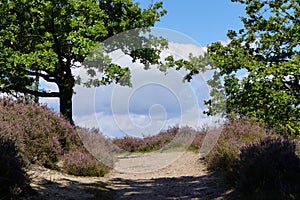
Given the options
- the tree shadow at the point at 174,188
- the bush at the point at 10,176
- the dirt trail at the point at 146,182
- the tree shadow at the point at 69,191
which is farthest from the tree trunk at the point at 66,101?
the bush at the point at 10,176

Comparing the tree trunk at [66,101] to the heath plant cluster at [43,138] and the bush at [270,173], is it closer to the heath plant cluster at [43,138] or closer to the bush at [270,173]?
the heath plant cluster at [43,138]

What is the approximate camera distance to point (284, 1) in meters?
23.2

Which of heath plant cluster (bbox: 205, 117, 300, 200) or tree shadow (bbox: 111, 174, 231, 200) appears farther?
tree shadow (bbox: 111, 174, 231, 200)

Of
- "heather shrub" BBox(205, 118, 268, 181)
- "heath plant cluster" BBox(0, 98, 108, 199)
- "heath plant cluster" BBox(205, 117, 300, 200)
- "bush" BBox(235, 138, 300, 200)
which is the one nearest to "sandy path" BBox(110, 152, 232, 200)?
"heather shrub" BBox(205, 118, 268, 181)

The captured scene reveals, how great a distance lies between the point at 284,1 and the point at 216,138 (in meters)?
13.0

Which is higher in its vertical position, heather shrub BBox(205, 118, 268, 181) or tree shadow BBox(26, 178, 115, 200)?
heather shrub BBox(205, 118, 268, 181)

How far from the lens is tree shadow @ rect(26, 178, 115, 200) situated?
26.1 ft

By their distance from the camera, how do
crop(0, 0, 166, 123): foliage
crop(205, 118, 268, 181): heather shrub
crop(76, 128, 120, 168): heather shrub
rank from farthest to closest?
crop(0, 0, 166, 123): foliage < crop(76, 128, 120, 168): heather shrub < crop(205, 118, 268, 181): heather shrub

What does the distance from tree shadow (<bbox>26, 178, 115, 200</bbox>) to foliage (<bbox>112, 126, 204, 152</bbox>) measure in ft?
32.2

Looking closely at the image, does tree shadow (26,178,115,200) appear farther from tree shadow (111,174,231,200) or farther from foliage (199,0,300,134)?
foliage (199,0,300,134)

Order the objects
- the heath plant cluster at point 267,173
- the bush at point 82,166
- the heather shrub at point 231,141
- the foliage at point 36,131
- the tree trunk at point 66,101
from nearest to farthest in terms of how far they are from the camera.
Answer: the heath plant cluster at point 267,173
the foliage at point 36,131
the bush at point 82,166
the heather shrub at point 231,141
the tree trunk at point 66,101

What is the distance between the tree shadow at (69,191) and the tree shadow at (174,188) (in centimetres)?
58

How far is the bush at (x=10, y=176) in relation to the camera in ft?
21.2

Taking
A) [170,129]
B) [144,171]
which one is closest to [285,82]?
[170,129]
